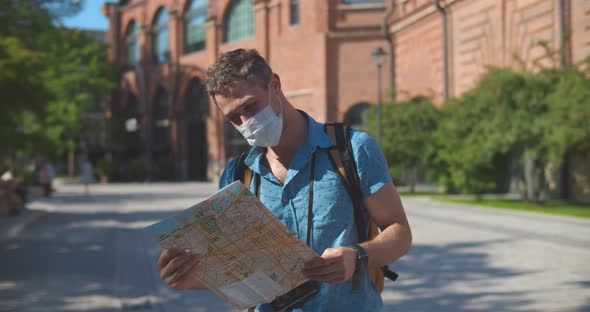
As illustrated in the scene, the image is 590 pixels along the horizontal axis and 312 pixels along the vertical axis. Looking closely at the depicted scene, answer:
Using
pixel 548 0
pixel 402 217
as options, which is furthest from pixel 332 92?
pixel 402 217

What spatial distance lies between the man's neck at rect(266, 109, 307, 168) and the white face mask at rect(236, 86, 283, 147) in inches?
2.0

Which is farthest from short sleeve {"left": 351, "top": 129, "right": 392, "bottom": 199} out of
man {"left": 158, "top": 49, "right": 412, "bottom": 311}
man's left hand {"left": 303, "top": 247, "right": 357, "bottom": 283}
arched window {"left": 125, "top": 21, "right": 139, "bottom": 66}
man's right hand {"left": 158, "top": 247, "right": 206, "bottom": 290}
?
arched window {"left": 125, "top": 21, "right": 139, "bottom": 66}

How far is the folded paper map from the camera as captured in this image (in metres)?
2.06

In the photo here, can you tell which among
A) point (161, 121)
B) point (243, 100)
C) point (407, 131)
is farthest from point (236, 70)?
point (161, 121)

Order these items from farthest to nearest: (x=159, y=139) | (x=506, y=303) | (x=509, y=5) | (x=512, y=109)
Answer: (x=159, y=139) → (x=509, y=5) → (x=512, y=109) → (x=506, y=303)

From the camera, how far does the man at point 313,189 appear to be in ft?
7.22

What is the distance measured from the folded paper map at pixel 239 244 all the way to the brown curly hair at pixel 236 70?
16.0 inches

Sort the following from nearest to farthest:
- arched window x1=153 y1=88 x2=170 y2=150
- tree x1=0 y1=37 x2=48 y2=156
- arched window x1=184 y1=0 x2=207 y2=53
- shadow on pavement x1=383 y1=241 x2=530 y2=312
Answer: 1. shadow on pavement x1=383 y1=241 x2=530 y2=312
2. tree x1=0 y1=37 x2=48 y2=156
3. arched window x1=184 y1=0 x2=207 y2=53
4. arched window x1=153 y1=88 x2=170 y2=150

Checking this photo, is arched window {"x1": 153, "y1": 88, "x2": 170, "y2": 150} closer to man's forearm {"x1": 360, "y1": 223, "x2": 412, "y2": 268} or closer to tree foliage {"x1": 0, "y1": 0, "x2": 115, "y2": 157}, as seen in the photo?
tree foliage {"x1": 0, "y1": 0, "x2": 115, "y2": 157}

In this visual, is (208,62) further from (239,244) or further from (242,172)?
(239,244)

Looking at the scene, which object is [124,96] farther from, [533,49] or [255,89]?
[255,89]

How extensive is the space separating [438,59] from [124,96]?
33.6 metres

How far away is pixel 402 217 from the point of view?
2.29 metres

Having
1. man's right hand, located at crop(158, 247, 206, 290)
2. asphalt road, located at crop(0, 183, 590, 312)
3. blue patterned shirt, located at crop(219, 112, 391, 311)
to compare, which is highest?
blue patterned shirt, located at crop(219, 112, 391, 311)
